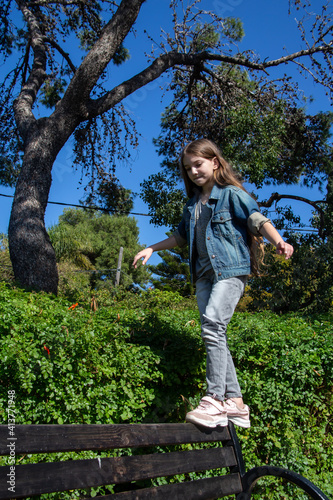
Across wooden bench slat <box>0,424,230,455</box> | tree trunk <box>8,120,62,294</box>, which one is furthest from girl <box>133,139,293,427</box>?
tree trunk <box>8,120,62,294</box>

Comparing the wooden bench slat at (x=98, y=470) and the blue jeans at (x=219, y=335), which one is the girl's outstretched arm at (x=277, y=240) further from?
the wooden bench slat at (x=98, y=470)

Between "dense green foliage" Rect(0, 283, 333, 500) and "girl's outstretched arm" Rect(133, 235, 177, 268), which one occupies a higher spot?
"girl's outstretched arm" Rect(133, 235, 177, 268)

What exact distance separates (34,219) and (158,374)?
4.12m

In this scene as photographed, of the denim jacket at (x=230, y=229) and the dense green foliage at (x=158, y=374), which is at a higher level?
the denim jacket at (x=230, y=229)

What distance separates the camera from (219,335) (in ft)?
7.90

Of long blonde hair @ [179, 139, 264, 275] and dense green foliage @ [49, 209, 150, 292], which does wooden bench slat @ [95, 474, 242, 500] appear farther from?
dense green foliage @ [49, 209, 150, 292]

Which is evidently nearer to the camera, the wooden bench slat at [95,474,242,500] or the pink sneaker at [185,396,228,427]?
the wooden bench slat at [95,474,242,500]

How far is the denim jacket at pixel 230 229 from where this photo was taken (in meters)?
2.58

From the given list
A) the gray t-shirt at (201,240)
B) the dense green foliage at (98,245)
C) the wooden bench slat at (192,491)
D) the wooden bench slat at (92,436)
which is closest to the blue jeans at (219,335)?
the gray t-shirt at (201,240)

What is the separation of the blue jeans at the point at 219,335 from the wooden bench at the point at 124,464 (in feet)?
0.73

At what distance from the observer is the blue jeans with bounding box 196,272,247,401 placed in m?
2.35

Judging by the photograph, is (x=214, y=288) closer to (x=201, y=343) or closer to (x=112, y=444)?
(x=201, y=343)

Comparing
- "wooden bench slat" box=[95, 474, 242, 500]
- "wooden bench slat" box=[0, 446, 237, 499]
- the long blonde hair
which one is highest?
the long blonde hair

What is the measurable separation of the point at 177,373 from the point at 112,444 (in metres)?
1.34
